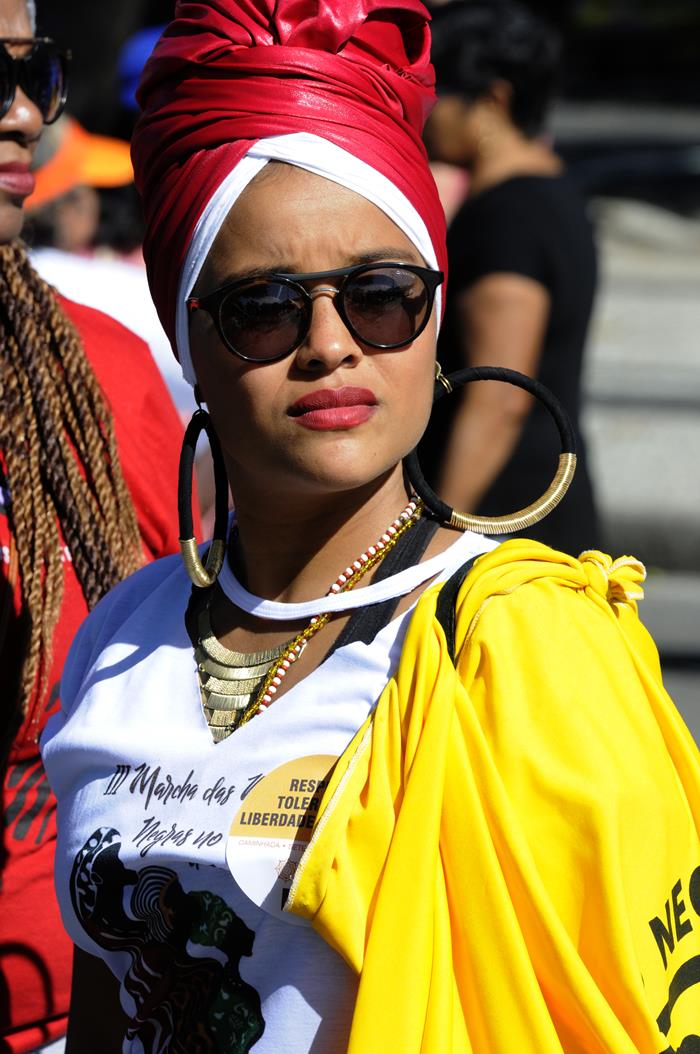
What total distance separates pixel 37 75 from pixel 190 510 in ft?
3.34

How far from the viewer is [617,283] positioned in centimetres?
1147

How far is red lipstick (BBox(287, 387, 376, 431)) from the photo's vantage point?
1.77m

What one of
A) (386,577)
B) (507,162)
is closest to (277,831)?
(386,577)

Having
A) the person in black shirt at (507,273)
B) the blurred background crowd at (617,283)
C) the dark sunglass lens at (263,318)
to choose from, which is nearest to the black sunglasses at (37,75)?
the dark sunglass lens at (263,318)

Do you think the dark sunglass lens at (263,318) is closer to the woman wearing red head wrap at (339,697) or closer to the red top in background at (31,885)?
the woman wearing red head wrap at (339,697)

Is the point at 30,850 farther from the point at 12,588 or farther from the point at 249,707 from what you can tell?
the point at 249,707

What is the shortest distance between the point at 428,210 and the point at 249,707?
68 cm

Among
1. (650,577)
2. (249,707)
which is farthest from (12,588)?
(650,577)

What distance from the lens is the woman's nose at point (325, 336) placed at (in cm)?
175

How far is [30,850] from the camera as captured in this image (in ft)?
7.72

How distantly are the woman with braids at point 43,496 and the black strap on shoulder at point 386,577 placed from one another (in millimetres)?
755

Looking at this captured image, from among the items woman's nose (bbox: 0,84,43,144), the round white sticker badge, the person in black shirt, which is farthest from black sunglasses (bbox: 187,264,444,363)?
the person in black shirt

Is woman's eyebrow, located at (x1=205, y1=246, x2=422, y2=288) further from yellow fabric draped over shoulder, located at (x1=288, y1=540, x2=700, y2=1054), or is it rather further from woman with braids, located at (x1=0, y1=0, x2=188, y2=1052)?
woman with braids, located at (x1=0, y1=0, x2=188, y2=1052)

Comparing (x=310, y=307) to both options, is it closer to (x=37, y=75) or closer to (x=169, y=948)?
(x=169, y=948)
